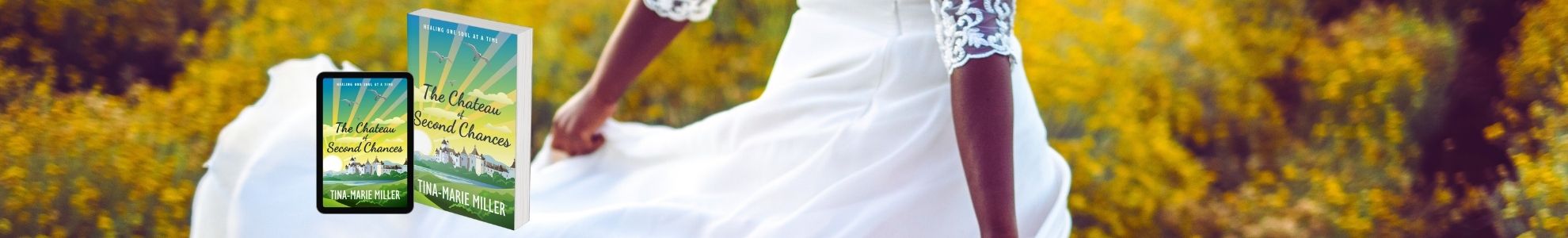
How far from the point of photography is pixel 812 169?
137 centimetres

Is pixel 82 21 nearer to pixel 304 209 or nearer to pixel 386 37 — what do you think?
pixel 386 37

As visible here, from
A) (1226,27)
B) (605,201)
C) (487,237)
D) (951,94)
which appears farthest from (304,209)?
(1226,27)

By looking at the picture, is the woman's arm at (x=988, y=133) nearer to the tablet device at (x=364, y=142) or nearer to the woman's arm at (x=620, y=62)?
the woman's arm at (x=620, y=62)

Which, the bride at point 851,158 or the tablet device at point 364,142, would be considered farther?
the tablet device at point 364,142

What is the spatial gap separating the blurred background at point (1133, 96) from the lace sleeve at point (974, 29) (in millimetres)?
1077

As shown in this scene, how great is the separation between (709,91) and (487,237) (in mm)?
1113

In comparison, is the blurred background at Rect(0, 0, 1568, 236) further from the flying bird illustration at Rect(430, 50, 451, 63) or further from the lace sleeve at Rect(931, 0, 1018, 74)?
the lace sleeve at Rect(931, 0, 1018, 74)

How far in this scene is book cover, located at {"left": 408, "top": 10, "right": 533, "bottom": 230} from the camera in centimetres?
137

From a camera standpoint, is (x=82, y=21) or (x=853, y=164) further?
(x=82, y=21)

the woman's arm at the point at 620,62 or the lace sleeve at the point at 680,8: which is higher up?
the lace sleeve at the point at 680,8

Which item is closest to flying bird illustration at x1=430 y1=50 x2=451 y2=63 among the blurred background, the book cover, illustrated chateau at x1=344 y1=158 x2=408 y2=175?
the book cover

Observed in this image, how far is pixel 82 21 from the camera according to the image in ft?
7.06

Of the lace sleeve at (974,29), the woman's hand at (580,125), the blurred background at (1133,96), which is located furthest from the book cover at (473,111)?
the blurred background at (1133,96)

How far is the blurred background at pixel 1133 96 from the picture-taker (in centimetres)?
203
